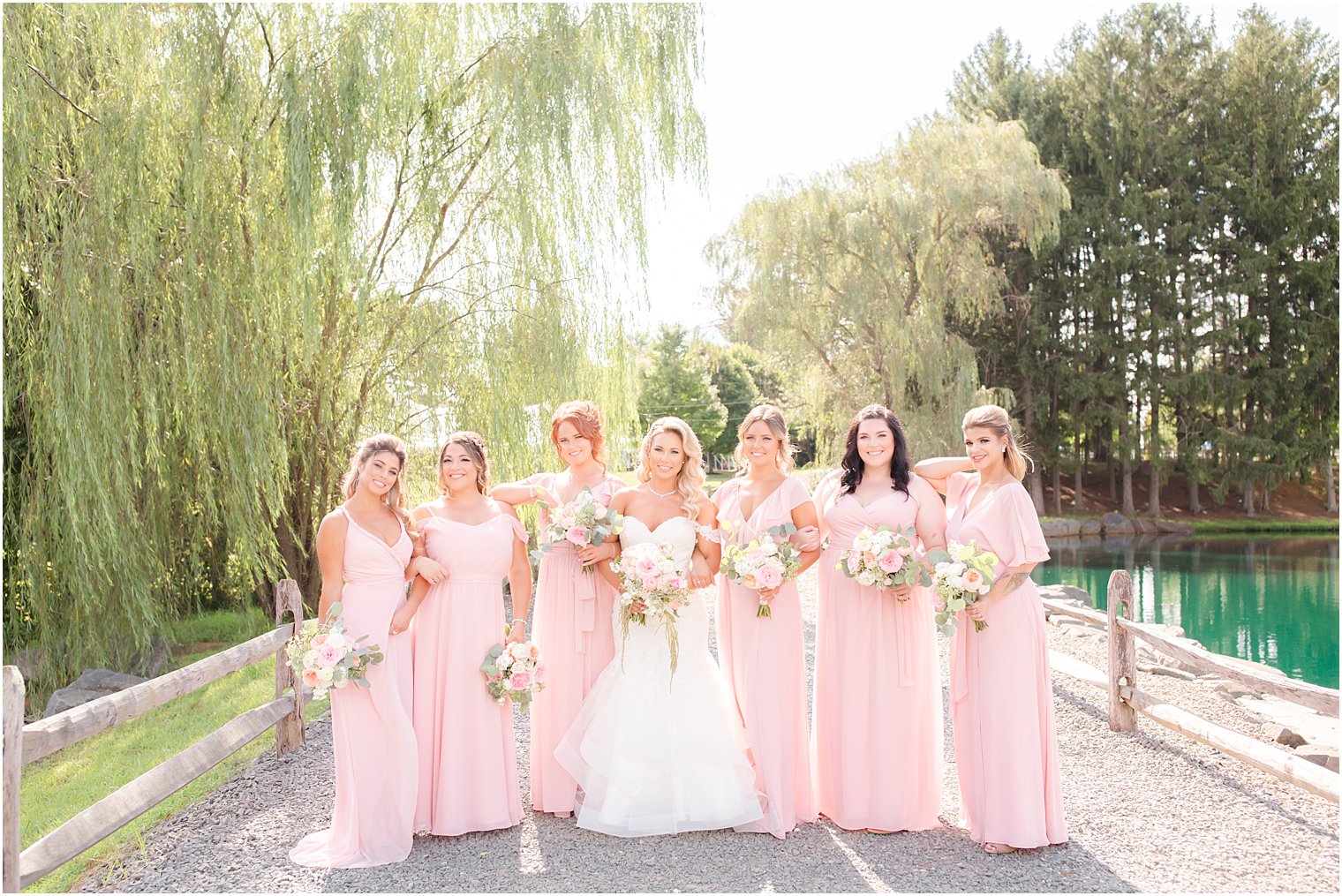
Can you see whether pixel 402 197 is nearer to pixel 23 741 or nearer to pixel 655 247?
pixel 655 247

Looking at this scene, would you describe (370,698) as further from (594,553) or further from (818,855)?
(818,855)

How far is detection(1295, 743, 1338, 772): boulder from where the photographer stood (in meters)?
5.27

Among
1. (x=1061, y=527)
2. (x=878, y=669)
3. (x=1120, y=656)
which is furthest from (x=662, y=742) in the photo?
(x=1061, y=527)

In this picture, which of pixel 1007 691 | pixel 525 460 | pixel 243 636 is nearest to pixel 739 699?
pixel 1007 691

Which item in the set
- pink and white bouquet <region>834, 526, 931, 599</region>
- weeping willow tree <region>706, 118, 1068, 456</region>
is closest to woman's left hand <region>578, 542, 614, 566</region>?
pink and white bouquet <region>834, 526, 931, 599</region>

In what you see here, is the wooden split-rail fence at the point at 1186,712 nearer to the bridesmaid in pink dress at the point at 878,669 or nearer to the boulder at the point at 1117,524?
the bridesmaid in pink dress at the point at 878,669

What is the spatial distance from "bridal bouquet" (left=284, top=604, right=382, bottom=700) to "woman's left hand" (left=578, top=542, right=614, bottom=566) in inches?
35.6

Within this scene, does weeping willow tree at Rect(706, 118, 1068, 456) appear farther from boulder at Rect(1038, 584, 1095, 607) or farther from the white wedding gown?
the white wedding gown

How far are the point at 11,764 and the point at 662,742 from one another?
7.53ft

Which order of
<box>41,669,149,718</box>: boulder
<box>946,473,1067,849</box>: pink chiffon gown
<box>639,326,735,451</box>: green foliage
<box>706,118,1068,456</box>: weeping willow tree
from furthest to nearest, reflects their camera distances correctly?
<box>639,326,735,451</box>: green foliage, <box>706,118,1068,456</box>: weeping willow tree, <box>41,669,149,718</box>: boulder, <box>946,473,1067,849</box>: pink chiffon gown

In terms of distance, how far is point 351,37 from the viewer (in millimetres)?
7297

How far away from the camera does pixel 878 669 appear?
410 cm

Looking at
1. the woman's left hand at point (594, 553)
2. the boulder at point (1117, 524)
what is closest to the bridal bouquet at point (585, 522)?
the woman's left hand at point (594, 553)

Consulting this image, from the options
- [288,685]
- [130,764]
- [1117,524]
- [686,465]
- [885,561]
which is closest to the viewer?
[885,561]
